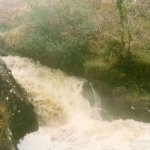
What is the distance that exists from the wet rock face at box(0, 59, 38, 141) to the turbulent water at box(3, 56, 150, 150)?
0.32m

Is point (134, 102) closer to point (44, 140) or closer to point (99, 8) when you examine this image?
point (44, 140)

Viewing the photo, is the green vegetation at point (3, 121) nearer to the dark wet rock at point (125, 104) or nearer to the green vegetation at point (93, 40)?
the dark wet rock at point (125, 104)

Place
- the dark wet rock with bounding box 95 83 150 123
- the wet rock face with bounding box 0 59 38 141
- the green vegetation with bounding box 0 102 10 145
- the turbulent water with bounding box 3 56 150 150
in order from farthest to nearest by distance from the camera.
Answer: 1. the dark wet rock with bounding box 95 83 150 123
2. the wet rock face with bounding box 0 59 38 141
3. the turbulent water with bounding box 3 56 150 150
4. the green vegetation with bounding box 0 102 10 145

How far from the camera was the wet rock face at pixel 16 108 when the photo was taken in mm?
16328

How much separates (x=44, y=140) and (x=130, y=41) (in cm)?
597

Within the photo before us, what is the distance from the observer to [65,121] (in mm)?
17516

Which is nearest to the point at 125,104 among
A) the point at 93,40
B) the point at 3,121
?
the point at 93,40

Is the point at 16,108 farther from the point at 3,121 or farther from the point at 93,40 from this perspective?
the point at 93,40

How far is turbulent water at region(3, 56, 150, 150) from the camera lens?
15.7 m

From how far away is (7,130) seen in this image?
14.8 m

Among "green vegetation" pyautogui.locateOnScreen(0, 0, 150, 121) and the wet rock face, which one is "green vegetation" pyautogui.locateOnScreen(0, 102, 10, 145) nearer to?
the wet rock face

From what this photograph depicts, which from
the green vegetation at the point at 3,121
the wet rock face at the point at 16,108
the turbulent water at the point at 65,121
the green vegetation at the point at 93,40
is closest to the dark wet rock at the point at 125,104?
the green vegetation at the point at 93,40

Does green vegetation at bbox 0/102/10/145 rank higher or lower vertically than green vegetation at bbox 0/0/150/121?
lower

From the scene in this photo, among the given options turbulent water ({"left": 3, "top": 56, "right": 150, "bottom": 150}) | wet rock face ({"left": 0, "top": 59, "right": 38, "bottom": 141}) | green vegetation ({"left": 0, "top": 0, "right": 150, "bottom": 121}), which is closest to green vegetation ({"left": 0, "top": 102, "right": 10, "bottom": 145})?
wet rock face ({"left": 0, "top": 59, "right": 38, "bottom": 141})
